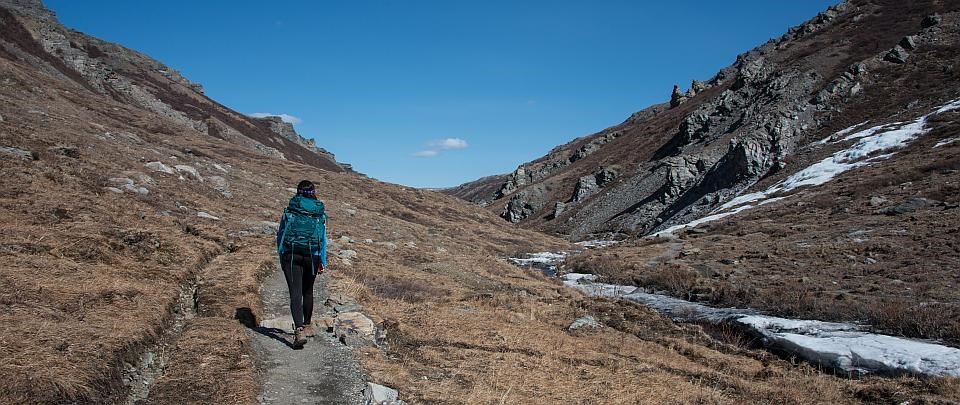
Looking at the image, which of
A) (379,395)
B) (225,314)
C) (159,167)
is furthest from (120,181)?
(379,395)

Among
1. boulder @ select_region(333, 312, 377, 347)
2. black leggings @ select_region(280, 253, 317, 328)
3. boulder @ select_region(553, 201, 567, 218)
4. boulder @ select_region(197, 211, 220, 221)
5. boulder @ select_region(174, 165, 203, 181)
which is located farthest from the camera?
boulder @ select_region(553, 201, 567, 218)

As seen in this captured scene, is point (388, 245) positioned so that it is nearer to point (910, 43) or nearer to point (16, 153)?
point (16, 153)

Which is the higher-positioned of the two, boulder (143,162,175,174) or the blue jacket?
boulder (143,162,175,174)

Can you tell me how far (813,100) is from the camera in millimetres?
71562

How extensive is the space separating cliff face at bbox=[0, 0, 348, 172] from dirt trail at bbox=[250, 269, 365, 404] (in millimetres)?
53452

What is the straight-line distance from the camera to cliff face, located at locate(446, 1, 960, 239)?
211ft

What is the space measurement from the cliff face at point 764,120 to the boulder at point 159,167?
A: 164 ft

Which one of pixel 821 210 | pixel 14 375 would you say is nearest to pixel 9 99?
pixel 14 375

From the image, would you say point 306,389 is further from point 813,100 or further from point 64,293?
point 813,100

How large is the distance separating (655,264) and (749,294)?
10.9 meters

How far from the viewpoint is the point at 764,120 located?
229ft

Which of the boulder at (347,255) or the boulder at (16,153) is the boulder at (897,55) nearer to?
the boulder at (347,255)

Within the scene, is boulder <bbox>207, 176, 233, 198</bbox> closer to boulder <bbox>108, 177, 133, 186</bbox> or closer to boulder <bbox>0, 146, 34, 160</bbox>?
boulder <bbox>108, 177, 133, 186</bbox>

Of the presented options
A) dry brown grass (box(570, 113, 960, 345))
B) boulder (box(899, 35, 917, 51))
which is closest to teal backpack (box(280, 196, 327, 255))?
dry brown grass (box(570, 113, 960, 345))
